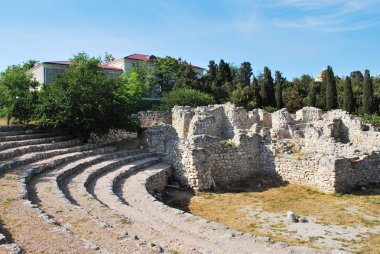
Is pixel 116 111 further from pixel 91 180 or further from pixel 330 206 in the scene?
pixel 330 206

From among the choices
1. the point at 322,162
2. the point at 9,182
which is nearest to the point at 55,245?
the point at 9,182

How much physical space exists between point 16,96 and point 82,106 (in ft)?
17.1

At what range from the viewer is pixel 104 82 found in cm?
2081

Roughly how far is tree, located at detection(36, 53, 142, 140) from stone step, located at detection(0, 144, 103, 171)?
Answer: 1.28m

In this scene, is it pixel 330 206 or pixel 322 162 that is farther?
pixel 322 162

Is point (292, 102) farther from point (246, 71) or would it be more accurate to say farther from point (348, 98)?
point (246, 71)

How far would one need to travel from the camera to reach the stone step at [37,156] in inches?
535

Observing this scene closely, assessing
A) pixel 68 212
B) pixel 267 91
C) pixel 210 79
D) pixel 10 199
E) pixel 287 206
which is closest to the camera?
pixel 68 212

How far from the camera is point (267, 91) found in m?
54.6

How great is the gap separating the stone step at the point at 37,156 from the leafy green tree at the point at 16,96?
14.4 ft

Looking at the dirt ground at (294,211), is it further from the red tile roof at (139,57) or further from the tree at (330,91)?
the red tile roof at (139,57)

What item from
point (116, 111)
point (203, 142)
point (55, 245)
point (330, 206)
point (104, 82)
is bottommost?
point (330, 206)

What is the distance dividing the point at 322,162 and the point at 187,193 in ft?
18.3

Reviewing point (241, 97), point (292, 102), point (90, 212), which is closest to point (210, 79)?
point (241, 97)
